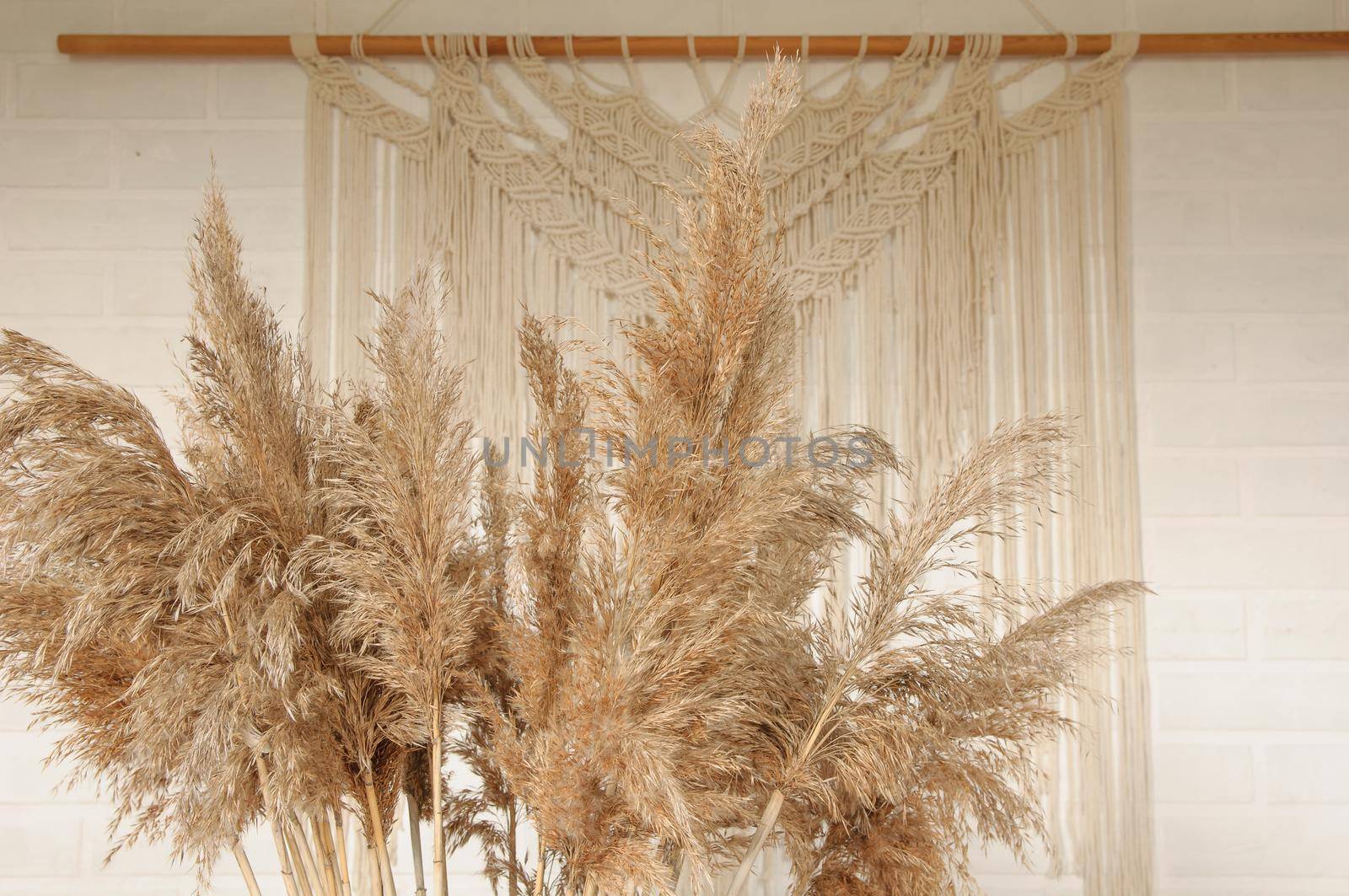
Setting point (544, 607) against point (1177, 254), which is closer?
point (544, 607)

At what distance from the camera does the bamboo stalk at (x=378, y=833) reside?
65 cm

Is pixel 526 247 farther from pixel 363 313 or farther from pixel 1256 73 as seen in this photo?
pixel 1256 73

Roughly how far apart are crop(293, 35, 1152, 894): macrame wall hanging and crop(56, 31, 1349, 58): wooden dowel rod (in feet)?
0.09

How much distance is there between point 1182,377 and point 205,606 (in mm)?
1524

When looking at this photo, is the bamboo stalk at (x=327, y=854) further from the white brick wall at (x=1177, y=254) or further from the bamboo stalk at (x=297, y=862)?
the white brick wall at (x=1177, y=254)

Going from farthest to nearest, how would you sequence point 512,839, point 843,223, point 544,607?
point 843,223 → point 512,839 → point 544,607

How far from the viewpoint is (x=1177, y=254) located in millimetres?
1636

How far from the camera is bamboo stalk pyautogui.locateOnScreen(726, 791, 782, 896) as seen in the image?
653 millimetres

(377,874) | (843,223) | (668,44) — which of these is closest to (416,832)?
(377,874)

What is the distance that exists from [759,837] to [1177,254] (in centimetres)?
138

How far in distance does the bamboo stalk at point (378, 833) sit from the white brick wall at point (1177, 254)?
1.14 meters

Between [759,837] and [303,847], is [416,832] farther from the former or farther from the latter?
[759,837]

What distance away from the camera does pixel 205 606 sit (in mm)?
609

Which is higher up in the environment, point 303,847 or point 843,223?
point 843,223
